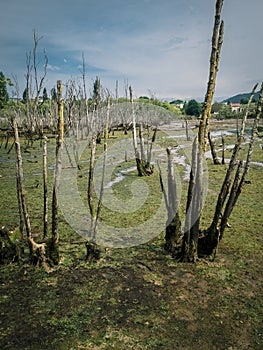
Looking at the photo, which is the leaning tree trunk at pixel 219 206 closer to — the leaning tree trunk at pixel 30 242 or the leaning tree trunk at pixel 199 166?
the leaning tree trunk at pixel 199 166

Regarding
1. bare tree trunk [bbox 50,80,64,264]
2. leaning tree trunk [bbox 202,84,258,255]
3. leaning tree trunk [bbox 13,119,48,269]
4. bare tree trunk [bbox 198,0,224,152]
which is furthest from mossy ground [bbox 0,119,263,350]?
bare tree trunk [bbox 198,0,224,152]

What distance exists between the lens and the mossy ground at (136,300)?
11.2ft

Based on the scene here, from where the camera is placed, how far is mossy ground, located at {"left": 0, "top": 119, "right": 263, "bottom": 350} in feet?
11.2

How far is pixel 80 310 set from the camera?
12.8 feet

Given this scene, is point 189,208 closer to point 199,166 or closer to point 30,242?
point 199,166

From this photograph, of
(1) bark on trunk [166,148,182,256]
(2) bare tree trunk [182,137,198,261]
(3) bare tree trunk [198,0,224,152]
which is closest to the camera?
(3) bare tree trunk [198,0,224,152]

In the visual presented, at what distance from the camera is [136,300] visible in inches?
162

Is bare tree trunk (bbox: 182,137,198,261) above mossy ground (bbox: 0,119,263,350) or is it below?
above

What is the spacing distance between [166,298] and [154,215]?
3.50m

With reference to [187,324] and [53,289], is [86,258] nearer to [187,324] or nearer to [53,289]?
[53,289]

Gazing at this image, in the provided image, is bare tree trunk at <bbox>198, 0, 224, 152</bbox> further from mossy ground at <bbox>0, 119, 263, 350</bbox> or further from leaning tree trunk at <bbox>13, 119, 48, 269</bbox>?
leaning tree trunk at <bbox>13, 119, 48, 269</bbox>

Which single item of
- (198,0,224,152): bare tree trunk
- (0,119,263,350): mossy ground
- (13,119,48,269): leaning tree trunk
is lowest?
(0,119,263,350): mossy ground

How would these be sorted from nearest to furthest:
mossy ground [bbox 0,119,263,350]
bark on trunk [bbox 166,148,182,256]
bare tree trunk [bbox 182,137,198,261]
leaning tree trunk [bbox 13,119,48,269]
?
mossy ground [bbox 0,119,263,350] < bare tree trunk [bbox 182,137,198,261] < leaning tree trunk [bbox 13,119,48,269] < bark on trunk [bbox 166,148,182,256]

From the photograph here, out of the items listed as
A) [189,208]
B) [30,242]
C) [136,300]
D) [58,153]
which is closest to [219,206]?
[189,208]
